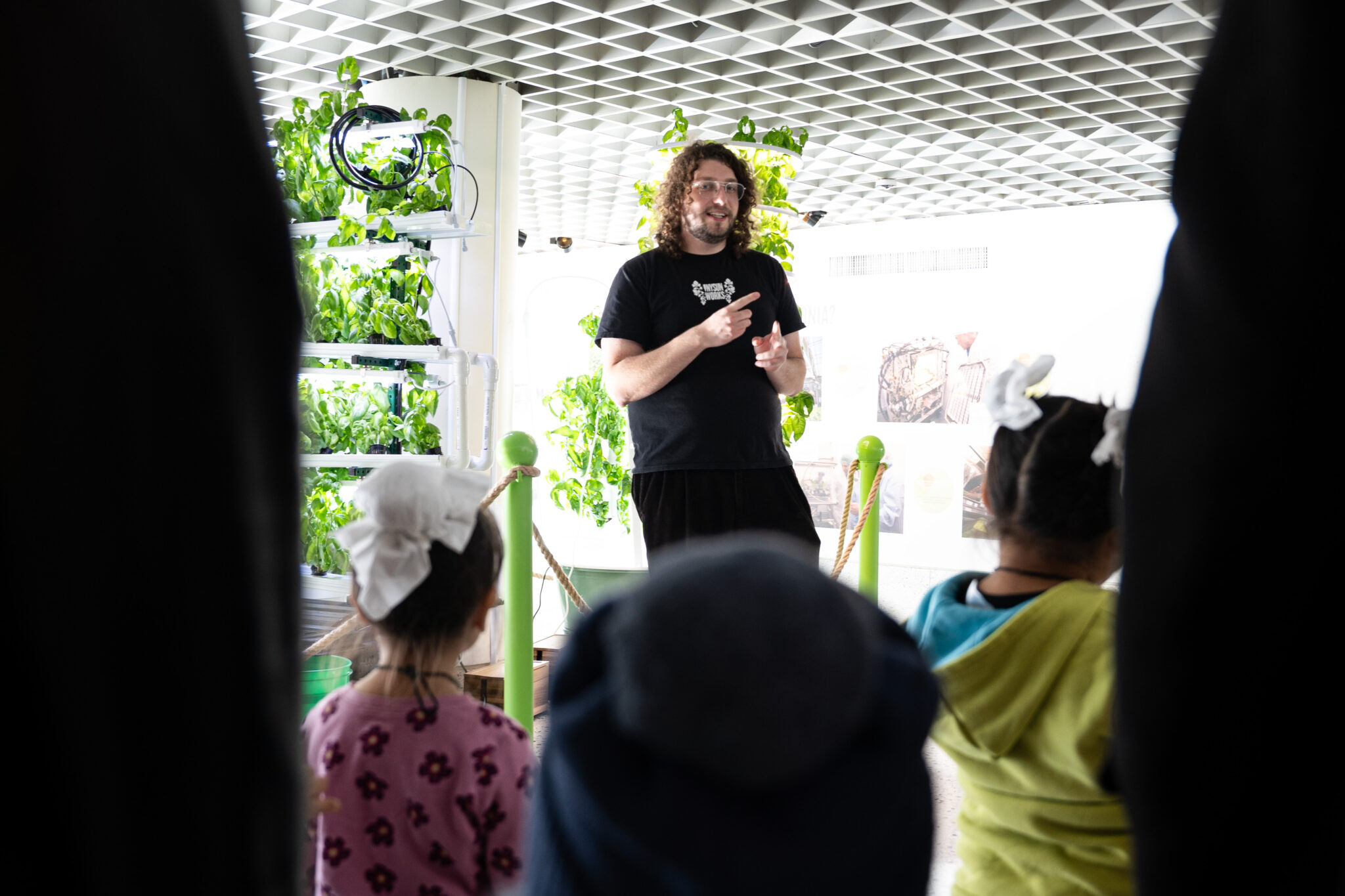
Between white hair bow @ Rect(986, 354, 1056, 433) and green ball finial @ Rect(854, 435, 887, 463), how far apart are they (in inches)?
55.5

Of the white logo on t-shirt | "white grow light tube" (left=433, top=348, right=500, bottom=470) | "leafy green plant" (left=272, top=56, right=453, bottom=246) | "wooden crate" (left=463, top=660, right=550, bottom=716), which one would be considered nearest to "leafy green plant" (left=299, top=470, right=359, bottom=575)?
"white grow light tube" (left=433, top=348, right=500, bottom=470)

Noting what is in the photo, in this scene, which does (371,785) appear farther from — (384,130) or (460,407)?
(384,130)

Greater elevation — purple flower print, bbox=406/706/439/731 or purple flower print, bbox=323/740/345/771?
purple flower print, bbox=406/706/439/731

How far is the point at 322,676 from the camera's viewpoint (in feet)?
7.71

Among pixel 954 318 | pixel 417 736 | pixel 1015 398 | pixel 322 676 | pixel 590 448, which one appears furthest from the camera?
pixel 954 318

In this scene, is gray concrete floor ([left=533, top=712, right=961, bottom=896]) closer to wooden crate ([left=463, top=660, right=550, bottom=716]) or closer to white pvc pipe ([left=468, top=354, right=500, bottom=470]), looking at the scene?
wooden crate ([left=463, top=660, right=550, bottom=716])

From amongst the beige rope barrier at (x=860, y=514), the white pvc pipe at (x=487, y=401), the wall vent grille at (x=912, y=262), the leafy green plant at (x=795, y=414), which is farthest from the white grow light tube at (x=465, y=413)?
the wall vent grille at (x=912, y=262)

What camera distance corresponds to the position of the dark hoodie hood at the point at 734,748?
45cm

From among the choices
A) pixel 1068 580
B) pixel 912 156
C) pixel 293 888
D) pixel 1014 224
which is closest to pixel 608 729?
pixel 293 888

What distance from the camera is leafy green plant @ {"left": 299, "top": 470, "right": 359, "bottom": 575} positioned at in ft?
10.5

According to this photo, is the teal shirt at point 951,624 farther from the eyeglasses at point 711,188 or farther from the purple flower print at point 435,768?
the eyeglasses at point 711,188

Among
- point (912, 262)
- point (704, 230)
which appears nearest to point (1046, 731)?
point (704, 230)

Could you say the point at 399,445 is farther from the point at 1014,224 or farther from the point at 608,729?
the point at 1014,224

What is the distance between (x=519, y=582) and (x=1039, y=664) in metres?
1.21
